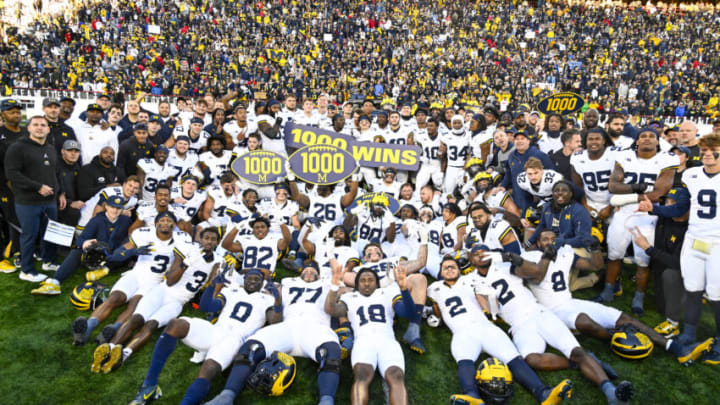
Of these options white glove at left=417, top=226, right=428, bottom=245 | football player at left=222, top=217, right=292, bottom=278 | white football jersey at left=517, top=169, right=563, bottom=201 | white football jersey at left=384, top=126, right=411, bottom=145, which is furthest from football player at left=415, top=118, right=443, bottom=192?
football player at left=222, top=217, right=292, bottom=278

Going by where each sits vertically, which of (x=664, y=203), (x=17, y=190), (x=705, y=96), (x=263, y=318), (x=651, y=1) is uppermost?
(x=651, y=1)

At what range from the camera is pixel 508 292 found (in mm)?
4340

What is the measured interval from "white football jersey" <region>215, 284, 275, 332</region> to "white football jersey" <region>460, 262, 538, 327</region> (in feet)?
6.96

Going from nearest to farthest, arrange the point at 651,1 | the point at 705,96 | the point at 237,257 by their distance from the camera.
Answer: the point at 237,257, the point at 705,96, the point at 651,1

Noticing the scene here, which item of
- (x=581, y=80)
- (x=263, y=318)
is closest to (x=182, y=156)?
(x=263, y=318)

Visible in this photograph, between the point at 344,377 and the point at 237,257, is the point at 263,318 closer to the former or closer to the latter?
the point at 344,377

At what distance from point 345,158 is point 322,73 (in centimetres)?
1754

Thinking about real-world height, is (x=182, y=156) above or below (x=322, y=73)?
below

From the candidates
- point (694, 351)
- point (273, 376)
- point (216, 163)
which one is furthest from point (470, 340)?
point (216, 163)

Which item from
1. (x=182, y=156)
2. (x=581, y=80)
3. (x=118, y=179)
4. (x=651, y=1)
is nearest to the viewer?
(x=118, y=179)

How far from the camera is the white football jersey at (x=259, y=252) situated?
536 centimetres

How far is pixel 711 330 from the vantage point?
4.61 metres

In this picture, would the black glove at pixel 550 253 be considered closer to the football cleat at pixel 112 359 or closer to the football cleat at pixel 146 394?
the football cleat at pixel 146 394

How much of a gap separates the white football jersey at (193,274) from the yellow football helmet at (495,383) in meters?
2.92
